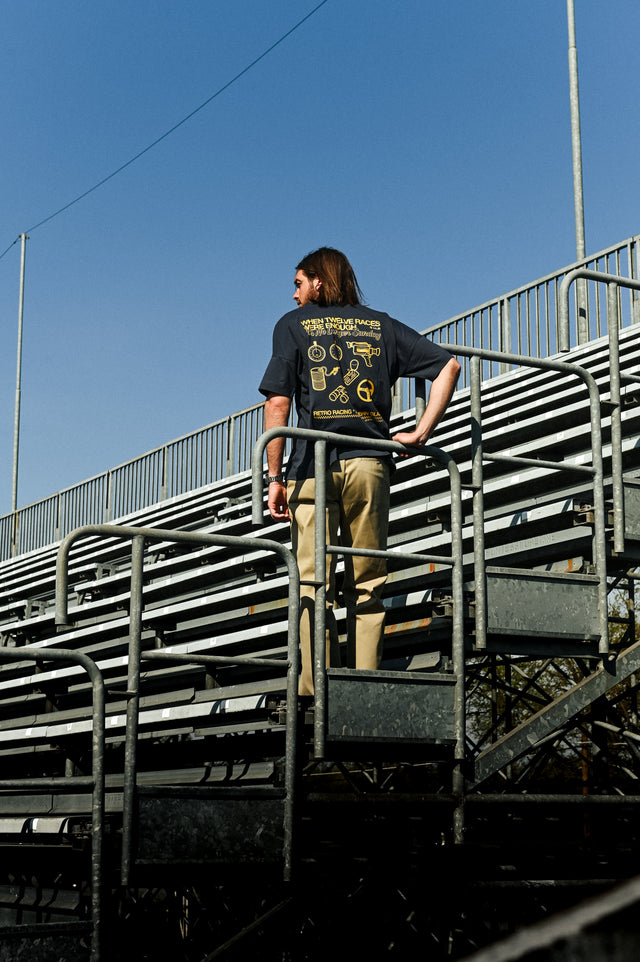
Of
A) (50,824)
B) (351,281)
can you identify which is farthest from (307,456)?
(50,824)

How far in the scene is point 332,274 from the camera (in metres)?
4.89

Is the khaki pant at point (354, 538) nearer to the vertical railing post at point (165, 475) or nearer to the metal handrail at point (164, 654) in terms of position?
the metal handrail at point (164, 654)

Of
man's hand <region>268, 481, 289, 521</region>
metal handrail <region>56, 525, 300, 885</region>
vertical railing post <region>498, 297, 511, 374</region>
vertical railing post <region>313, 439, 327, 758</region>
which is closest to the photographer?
metal handrail <region>56, 525, 300, 885</region>

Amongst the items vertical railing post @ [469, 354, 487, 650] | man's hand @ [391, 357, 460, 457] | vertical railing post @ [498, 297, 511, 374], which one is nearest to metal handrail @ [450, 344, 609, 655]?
vertical railing post @ [469, 354, 487, 650]

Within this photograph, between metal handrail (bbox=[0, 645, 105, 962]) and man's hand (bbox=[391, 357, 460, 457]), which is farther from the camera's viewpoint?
man's hand (bbox=[391, 357, 460, 457])

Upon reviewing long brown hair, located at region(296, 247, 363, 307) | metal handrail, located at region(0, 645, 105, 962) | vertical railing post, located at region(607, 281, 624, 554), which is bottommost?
metal handrail, located at region(0, 645, 105, 962)

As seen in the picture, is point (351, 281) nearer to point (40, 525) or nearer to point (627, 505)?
point (627, 505)

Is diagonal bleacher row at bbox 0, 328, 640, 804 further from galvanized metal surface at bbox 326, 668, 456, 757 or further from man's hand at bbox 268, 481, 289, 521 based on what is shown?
man's hand at bbox 268, 481, 289, 521

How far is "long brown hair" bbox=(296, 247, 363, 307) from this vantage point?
16.0 feet

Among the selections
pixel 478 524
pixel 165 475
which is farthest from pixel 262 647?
pixel 165 475

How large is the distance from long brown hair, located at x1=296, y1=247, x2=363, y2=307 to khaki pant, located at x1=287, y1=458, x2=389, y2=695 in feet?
2.28

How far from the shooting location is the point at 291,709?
Answer: 4.16 m

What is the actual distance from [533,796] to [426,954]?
158cm

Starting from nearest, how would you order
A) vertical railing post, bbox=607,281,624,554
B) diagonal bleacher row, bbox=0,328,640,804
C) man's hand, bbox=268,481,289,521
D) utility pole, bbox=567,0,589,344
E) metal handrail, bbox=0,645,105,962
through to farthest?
metal handrail, bbox=0,645,105,962
man's hand, bbox=268,481,289,521
vertical railing post, bbox=607,281,624,554
diagonal bleacher row, bbox=0,328,640,804
utility pole, bbox=567,0,589,344
